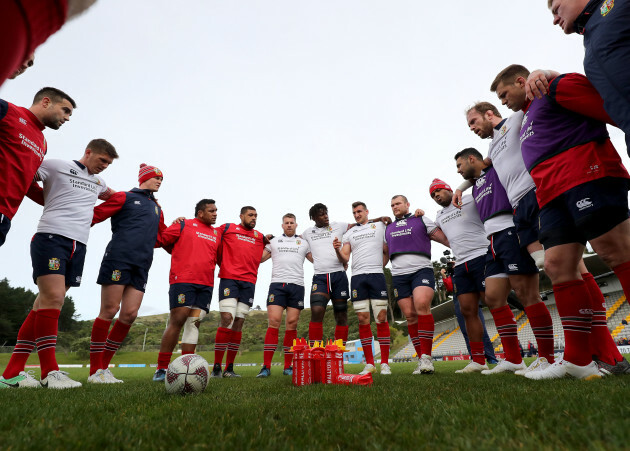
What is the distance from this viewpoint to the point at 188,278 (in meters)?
5.95

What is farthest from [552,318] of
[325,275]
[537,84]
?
[537,84]

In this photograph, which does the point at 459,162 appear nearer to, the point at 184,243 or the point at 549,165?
the point at 549,165

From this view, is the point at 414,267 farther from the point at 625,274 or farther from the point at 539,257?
the point at 625,274

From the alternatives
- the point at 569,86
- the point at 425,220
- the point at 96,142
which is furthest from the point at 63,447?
the point at 425,220

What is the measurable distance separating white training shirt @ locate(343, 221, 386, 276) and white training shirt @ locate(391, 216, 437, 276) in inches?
17.5

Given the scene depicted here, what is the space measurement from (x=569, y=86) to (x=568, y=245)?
1.33m

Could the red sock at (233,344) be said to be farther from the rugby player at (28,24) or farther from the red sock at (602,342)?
the rugby player at (28,24)

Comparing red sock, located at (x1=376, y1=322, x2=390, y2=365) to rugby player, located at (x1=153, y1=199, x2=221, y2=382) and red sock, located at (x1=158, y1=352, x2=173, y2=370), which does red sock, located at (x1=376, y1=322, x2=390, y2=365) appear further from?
red sock, located at (x1=158, y1=352, x2=173, y2=370)

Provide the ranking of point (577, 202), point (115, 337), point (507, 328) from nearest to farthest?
point (577, 202) < point (507, 328) < point (115, 337)

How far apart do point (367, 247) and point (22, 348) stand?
564 centimetres

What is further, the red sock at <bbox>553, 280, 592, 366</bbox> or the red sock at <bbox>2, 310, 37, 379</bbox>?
the red sock at <bbox>2, 310, 37, 379</bbox>

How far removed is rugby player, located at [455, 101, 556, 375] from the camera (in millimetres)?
3908

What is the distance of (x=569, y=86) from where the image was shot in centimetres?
282

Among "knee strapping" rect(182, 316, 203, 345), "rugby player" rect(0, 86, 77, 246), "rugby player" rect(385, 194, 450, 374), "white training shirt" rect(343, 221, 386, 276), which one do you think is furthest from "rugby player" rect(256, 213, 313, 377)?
"rugby player" rect(0, 86, 77, 246)
